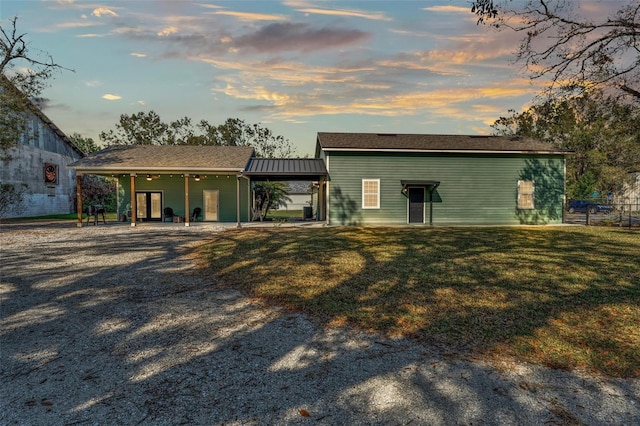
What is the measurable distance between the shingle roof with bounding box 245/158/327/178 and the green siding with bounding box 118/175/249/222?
7.09 feet

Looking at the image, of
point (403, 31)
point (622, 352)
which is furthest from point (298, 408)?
point (403, 31)

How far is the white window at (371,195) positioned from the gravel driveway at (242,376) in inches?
549

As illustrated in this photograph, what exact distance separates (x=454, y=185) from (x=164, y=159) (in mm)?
16002

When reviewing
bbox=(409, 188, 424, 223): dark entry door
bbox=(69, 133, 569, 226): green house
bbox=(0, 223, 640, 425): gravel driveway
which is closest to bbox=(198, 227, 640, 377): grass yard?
bbox=(0, 223, 640, 425): gravel driveway

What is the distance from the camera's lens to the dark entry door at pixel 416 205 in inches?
759

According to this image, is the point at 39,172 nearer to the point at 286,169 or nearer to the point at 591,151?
the point at 286,169

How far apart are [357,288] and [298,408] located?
11.9ft

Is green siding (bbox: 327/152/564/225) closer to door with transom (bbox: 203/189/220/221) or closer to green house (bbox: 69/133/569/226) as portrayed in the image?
green house (bbox: 69/133/569/226)

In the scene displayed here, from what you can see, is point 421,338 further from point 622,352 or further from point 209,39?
point 209,39

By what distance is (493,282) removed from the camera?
666 centimetres

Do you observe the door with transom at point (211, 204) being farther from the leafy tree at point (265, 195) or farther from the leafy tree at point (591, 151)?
the leafy tree at point (591, 151)

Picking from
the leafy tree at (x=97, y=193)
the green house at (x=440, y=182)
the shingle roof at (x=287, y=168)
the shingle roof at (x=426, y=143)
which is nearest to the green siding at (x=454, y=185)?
the green house at (x=440, y=182)

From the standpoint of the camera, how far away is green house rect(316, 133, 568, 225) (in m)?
18.8

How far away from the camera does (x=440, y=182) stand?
Result: 1902cm
